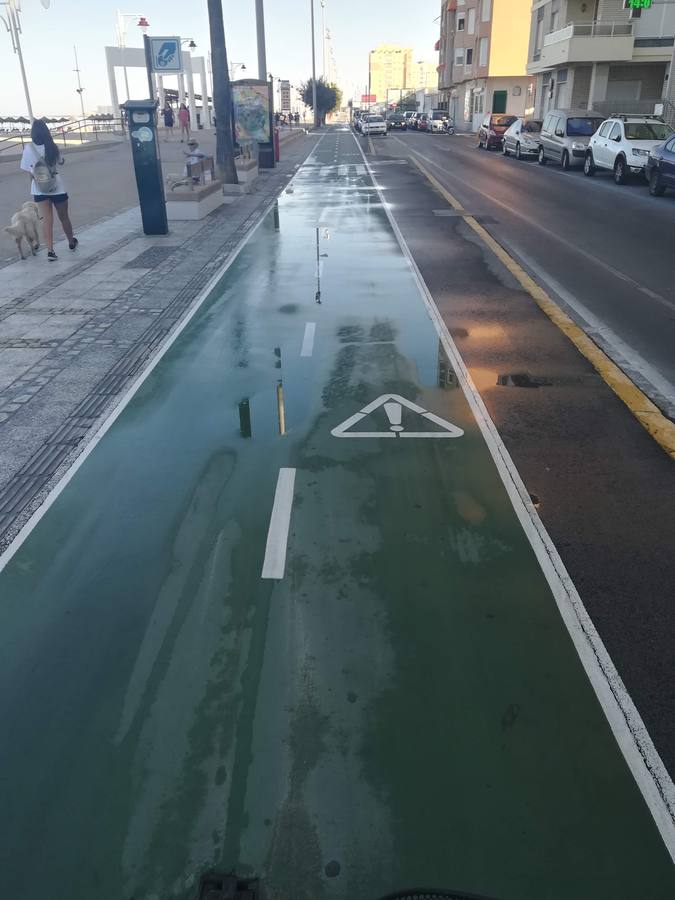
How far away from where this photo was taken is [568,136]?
29016 millimetres

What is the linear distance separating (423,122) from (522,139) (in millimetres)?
42654

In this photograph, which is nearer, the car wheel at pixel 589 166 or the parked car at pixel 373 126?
the car wheel at pixel 589 166

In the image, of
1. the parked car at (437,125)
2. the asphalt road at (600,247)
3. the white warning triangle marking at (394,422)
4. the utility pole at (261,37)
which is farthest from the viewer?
the parked car at (437,125)

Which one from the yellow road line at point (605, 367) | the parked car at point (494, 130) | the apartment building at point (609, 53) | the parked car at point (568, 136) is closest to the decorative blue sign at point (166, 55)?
the yellow road line at point (605, 367)

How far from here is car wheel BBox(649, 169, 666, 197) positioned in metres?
21.2

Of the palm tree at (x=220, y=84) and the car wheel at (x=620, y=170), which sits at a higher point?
the palm tree at (x=220, y=84)

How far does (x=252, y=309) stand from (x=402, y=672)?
24.7ft

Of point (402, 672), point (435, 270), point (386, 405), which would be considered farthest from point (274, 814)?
point (435, 270)

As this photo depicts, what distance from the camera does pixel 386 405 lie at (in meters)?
7.04

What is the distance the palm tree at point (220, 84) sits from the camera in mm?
20062

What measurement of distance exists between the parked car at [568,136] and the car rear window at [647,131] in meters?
3.24

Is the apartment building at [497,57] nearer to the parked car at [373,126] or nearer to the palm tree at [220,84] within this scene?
the parked car at [373,126]

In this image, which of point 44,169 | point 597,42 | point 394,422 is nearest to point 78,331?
point 44,169

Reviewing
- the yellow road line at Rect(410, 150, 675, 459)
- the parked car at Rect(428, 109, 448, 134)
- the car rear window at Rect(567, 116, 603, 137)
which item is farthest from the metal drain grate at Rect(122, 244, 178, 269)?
the parked car at Rect(428, 109, 448, 134)
